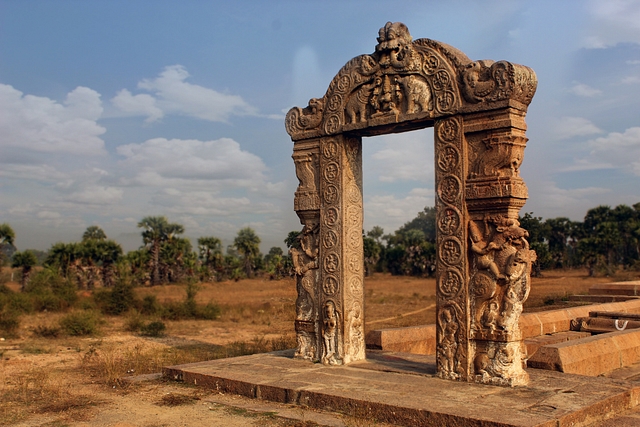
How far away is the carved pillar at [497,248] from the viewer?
A: 5.65 meters

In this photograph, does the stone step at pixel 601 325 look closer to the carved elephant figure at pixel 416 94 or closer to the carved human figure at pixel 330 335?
the carved human figure at pixel 330 335

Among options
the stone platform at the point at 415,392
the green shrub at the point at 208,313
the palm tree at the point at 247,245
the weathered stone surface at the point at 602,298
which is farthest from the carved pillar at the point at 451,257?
the palm tree at the point at 247,245

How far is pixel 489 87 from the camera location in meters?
5.91

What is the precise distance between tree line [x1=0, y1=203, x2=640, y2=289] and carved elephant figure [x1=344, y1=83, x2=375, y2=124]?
22815 millimetres

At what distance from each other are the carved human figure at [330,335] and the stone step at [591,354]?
225 cm

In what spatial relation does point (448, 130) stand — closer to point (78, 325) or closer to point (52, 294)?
point (78, 325)

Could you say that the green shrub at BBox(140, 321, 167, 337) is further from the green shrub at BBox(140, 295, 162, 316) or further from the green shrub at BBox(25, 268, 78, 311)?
the green shrub at BBox(25, 268, 78, 311)

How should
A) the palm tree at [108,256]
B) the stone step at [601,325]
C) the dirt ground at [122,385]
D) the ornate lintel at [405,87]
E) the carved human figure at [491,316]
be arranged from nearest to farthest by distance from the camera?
1. the dirt ground at [122,385]
2. the carved human figure at [491,316]
3. the ornate lintel at [405,87]
4. the stone step at [601,325]
5. the palm tree at [108,256]

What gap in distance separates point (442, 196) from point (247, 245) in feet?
126

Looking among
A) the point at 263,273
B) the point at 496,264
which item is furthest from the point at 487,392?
the point at 263,273

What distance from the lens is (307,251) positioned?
7.45 meters

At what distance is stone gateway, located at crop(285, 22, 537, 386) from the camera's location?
227 inches

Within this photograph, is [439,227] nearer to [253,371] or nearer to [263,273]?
[253,371]

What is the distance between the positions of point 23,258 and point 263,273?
727 inches
